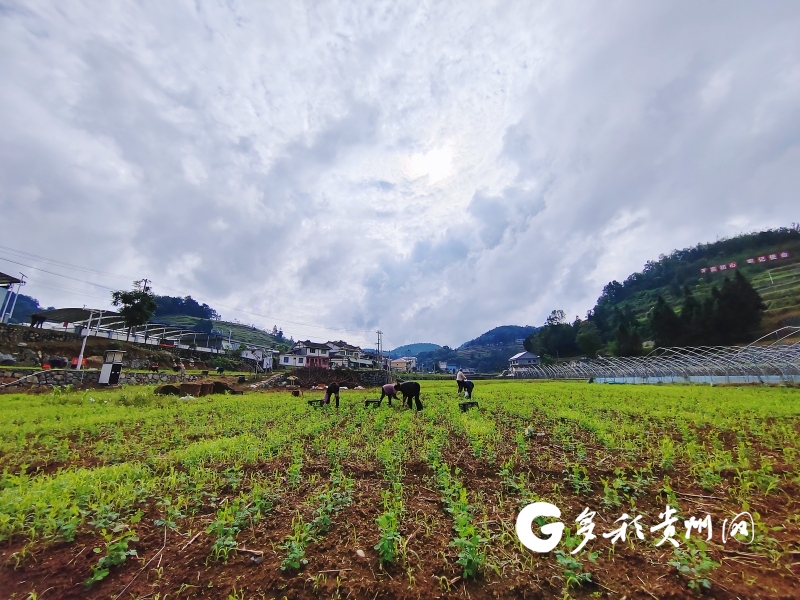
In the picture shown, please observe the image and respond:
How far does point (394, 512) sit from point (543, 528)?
6.33 feet

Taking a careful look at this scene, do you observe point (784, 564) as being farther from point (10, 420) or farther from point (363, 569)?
point (10, 420)

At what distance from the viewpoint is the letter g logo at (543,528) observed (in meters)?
4.23

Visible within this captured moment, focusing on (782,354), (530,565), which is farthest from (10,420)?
(782,354)

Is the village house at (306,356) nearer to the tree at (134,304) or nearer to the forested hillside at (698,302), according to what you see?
the tree at (134,304)

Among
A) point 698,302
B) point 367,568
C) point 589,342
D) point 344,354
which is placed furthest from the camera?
point 344,354

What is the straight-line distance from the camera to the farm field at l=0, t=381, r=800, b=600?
144 inches

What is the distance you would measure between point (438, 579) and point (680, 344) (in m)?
71.7

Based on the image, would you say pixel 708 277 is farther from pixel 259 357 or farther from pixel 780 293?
pixel 259 357

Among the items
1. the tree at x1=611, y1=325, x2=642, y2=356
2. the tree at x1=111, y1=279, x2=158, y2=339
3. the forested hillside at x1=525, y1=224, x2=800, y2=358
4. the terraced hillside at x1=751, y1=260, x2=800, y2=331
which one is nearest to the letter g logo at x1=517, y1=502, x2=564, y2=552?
the tree at x1=111, y1=279, x2=158, y2=339

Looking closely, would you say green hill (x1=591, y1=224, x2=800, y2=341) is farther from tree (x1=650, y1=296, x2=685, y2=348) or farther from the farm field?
the farm field

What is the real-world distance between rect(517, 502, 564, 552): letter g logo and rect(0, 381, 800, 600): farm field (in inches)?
3.9

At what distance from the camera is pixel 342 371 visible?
51.3 meters

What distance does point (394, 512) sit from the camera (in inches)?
189

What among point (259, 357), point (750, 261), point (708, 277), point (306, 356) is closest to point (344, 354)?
point (306, 356)
